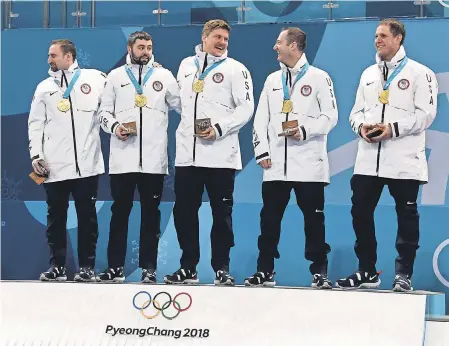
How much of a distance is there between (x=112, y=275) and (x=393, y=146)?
7.05 ft

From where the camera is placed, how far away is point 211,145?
6594mm

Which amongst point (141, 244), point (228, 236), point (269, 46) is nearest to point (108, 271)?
point (141, 244)

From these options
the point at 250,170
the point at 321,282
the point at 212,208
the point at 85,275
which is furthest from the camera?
the point at 250,170

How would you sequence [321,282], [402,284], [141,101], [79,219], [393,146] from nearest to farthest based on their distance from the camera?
1. [402,284]
2. [393,146]
3. [321,282]
4. [141,101]
5. [79,219]

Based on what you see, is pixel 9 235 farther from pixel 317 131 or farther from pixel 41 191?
pixel 317 131

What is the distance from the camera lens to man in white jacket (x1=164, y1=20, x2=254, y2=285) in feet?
21.6

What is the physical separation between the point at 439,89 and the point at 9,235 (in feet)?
12.5

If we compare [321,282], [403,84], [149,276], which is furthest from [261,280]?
[403,84]

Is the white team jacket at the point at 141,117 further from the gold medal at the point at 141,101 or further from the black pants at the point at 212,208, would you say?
the black pants at the point at 212,208

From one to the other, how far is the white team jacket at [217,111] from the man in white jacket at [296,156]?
0.17 meters

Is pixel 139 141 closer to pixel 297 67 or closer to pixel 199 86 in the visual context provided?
pixel 199 86

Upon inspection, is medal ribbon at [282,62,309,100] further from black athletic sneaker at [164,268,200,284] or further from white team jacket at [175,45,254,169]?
black athletic sneaker at [164,268,200,284]

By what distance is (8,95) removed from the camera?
28.0ft

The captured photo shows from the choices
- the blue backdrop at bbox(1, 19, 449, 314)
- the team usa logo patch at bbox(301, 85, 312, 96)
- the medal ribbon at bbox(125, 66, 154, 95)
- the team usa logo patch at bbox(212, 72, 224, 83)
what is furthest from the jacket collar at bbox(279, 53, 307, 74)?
the blue backdrop at bbox(1, 19, 449, 314)
